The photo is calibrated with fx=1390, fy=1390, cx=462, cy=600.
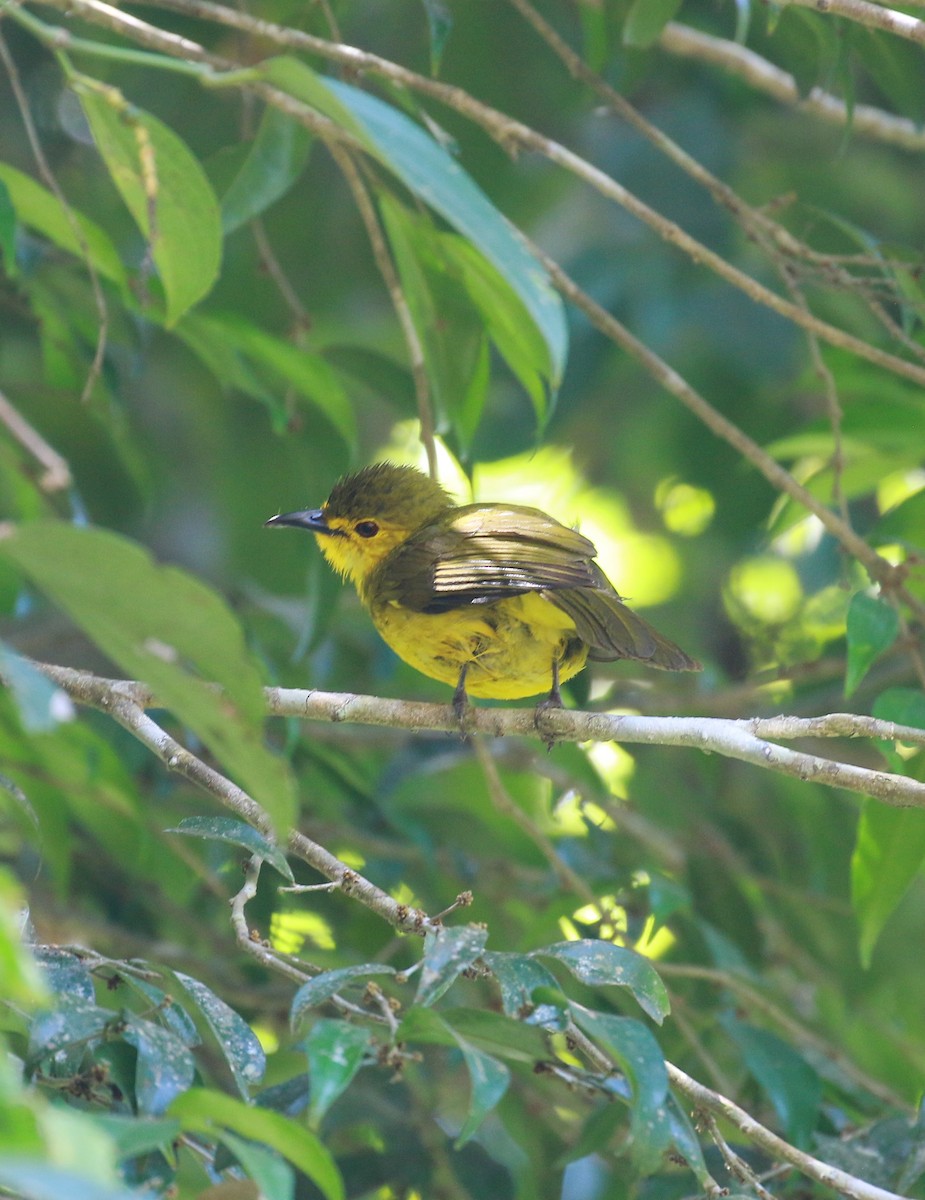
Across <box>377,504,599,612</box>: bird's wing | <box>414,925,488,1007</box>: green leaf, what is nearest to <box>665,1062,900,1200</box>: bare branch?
<box>414,925,488,1007</box>: green leaf

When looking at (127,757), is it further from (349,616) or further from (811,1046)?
(811,1046)

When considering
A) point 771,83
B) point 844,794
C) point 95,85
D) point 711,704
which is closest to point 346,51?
point 95,85

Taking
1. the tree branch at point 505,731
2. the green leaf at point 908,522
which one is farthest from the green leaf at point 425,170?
the green leaf at point 908,522

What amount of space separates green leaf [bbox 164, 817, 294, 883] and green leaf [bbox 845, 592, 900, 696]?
124 cm

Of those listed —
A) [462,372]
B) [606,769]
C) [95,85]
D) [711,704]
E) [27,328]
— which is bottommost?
[606,769]

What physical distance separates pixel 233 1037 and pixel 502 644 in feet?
5.09

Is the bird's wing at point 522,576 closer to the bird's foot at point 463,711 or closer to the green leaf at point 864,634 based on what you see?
the bird's foot at point 463,711

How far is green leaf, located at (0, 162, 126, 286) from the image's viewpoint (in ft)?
11.1

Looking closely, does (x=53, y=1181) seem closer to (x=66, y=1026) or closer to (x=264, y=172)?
(x=66, y=1026)

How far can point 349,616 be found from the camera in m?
5.48

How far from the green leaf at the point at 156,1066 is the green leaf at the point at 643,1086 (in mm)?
618

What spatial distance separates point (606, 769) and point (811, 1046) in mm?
2072

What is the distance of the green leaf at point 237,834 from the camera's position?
245cm

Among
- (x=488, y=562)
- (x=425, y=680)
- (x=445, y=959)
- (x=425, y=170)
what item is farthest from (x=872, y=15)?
(x=425, y=680)
